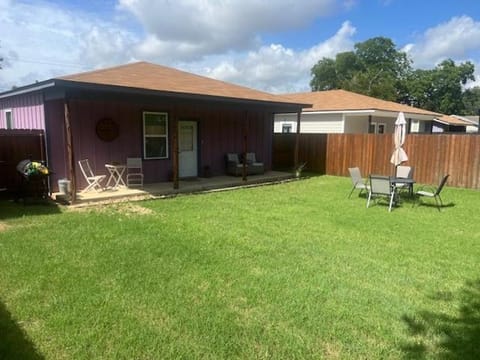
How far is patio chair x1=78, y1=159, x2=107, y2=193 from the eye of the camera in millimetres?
8711

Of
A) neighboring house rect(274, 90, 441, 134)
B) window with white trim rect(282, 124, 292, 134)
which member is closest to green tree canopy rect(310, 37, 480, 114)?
neighboring house rect(274, 90, 441, 134)

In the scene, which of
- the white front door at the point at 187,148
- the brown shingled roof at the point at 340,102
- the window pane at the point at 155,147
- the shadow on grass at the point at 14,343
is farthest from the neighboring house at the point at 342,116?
the shadow on grass at the point at 14,343

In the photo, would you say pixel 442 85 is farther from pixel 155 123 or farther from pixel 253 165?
pixel 155 123

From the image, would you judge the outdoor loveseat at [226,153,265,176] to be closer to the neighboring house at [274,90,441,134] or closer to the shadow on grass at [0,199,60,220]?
the neighboring house at [274,90,441,134]

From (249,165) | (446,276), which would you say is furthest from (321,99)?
(446,276)

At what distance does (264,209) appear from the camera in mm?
7676

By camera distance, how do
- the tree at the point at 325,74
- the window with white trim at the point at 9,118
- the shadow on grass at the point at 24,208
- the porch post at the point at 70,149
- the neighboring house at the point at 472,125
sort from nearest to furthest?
1. the shadow on grass at the point at 24,208
2. the porch post at the point at 70,149
3. the window with white trim at the point at 9,118
4. the neighboring house at the point at 472,125
5. the tree at the point at 325,74

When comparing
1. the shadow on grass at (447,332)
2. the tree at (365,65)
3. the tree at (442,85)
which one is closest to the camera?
the shadow on grass at (447,332)

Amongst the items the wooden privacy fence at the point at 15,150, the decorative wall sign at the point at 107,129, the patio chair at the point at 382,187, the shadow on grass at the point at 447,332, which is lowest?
the shadow on grass at the point at 447,332

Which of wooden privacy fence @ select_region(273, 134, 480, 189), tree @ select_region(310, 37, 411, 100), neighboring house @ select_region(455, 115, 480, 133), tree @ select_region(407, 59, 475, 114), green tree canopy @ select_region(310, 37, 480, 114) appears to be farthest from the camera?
tree @ select_region(310, 37, 411, 100)

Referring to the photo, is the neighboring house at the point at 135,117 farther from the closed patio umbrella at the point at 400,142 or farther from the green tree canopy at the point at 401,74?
the green tree canopy at the point at 401,74

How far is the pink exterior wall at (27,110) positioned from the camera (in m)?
8.77

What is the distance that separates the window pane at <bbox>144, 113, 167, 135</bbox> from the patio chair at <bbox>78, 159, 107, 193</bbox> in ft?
6.22

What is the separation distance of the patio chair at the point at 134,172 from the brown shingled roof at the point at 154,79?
2079 mm
